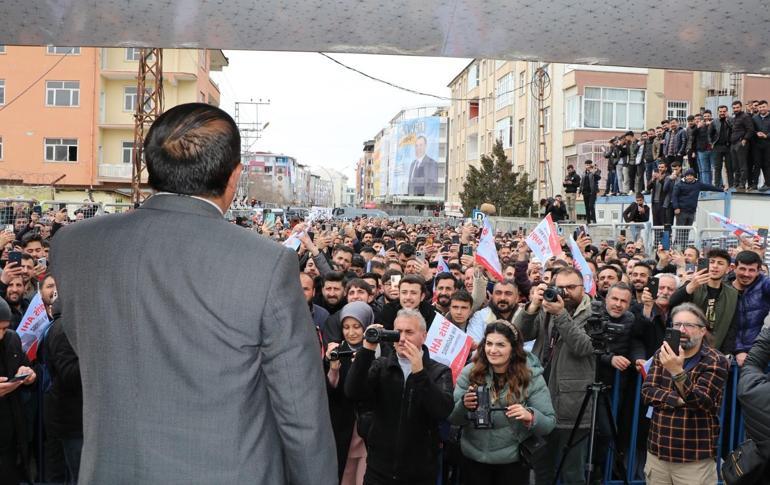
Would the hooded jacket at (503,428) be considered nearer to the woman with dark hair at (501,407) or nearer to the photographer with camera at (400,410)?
the woman with dark hair at (501,407)

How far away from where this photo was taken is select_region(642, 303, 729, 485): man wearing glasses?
17.7 ft

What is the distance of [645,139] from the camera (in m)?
23.2

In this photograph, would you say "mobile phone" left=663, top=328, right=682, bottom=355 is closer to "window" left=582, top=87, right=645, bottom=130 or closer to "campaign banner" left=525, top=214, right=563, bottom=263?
"campaign banner" left=525, top=214, right=563, bottom=263

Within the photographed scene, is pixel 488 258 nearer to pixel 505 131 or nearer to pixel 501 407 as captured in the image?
pixel 501 407

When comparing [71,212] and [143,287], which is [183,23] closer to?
[143,287]

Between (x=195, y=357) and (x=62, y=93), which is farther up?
(x=62, y=93)

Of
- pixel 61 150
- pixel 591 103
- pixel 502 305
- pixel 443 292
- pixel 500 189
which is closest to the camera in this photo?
pixel 502 305

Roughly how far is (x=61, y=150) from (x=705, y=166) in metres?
38.3

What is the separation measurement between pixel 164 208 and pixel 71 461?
416 centimetres

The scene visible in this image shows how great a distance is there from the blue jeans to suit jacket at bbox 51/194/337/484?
18.8 meters

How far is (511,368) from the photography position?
5.50 m

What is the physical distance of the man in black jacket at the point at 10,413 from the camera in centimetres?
537

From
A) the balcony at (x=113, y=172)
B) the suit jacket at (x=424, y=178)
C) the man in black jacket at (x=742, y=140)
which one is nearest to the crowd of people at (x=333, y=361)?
the man in black jacket at (x=742, y=140)

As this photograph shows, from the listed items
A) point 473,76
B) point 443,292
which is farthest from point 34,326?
point 473,76
